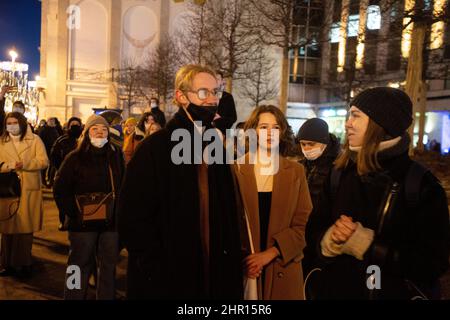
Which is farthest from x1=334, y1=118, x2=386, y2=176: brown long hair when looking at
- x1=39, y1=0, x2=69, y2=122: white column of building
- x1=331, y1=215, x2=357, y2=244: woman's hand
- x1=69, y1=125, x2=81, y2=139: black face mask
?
x1=39, y1=0, x2=69, y2=122: white column of building

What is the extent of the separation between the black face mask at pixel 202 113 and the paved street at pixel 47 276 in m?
3.25

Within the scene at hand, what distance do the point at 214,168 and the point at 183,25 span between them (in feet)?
136

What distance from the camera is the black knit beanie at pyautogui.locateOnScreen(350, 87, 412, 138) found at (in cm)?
222

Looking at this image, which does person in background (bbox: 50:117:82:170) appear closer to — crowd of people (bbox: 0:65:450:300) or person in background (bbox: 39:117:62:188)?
person in background (bbox: 39:117:62:188)

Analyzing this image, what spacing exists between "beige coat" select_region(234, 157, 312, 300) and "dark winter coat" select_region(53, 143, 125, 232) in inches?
70.8

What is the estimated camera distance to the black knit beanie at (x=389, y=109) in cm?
222

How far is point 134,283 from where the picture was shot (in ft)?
7.59

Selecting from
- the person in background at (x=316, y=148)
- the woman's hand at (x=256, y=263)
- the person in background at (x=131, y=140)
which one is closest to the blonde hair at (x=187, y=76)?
the woman's hand at (x=256, y=263)

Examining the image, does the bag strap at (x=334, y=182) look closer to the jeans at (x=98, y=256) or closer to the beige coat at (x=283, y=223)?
the beige coat at (x=283, y=223)

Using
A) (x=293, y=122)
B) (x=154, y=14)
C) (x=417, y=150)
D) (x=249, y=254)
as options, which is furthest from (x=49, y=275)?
(x=154, y=14)

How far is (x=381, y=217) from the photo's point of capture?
214cm

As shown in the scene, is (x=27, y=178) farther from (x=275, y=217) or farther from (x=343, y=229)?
(x=343, y=229)
